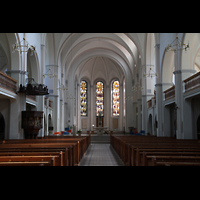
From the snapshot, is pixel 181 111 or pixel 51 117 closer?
pixel 181 111

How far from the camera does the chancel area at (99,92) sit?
1159 centimetres

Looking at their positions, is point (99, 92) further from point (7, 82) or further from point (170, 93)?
point (7, 82)

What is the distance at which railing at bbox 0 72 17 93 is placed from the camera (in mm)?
11664

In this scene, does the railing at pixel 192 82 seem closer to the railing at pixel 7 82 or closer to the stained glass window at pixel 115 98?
the railing at pixel 7 82

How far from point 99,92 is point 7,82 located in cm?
2471

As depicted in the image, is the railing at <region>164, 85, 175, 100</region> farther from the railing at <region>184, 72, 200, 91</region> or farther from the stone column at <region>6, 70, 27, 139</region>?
the stone column at <region>6, 70, 27, 139</region>

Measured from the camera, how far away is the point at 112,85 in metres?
36.2

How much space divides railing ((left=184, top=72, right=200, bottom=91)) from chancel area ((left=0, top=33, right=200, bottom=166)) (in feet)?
0.16

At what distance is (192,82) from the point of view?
A: 12.6m

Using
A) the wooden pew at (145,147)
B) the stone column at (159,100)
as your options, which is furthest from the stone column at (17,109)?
the stone column at (159,100)
